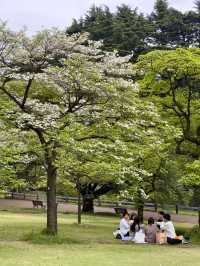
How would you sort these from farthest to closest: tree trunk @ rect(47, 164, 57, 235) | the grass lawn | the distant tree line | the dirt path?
the distant tree line < the dirt path < tree trunk @ rect(47, 164, 57, 235) < the grass lawn

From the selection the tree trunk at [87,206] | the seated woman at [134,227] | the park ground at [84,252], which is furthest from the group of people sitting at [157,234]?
the tree trunk at [87,206]

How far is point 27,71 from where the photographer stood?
1864 cm

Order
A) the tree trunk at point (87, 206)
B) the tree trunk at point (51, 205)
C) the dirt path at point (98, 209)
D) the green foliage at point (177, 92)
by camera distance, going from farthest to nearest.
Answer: the tree trunk at point (87, 206)
the dirt path at point (98, 209)
the green foliage at point (177, 92)
the tree trunk at point (51, 205)

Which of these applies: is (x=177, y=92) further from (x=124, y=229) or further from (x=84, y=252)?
(x=84, y=252)

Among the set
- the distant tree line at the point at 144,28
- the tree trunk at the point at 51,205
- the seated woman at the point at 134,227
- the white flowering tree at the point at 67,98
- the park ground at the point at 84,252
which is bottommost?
the park ground at the point at 84,252

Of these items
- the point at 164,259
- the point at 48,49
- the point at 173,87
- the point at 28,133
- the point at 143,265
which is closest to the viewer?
the point at 143,265

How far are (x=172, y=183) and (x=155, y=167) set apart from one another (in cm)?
617

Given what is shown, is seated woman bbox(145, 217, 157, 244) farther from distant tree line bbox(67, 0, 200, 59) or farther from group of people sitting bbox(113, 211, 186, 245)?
distant tree line bbox(67, 0, 200, 59)

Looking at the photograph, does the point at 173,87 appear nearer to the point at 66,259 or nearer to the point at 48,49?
the point at 48,49

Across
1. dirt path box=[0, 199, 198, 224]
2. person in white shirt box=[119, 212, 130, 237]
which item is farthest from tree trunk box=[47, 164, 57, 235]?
dirt path box=[0, 199, 198, 224]

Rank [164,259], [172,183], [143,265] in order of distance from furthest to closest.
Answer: [172,183]
[164,259]
[143,265]

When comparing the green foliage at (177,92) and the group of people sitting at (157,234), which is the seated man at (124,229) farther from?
the green foliage at (177,92)

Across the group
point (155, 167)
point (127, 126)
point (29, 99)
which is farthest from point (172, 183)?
point (29, 99)

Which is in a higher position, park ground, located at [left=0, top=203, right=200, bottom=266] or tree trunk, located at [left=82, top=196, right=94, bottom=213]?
tree trunk, located at [left=82, top=196, right=94, bottom=213]
